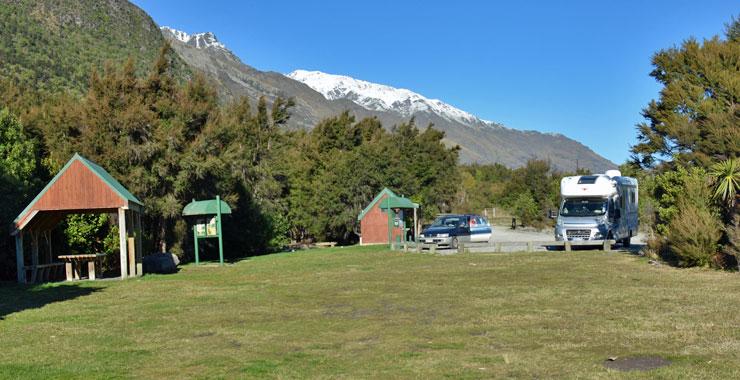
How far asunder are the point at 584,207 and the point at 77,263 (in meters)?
20.7

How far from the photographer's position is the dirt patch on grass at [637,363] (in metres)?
8.20

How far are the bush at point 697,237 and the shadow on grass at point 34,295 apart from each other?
17.0m

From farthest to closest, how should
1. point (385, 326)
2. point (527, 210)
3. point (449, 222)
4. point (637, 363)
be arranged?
point (527, 210)
point (449, 222)
point (385, 326)
point (637, 363)

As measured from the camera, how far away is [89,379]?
8438mm

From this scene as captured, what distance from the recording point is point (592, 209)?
30.9 m

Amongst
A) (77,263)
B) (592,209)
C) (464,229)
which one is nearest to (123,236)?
(77,263)

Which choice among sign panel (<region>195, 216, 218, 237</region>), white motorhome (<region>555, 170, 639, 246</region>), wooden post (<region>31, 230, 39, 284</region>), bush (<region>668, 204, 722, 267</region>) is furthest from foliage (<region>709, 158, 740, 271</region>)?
wooden post (<region>31, 230, 39, 284</region>)

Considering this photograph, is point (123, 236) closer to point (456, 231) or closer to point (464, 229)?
point (456, 231)

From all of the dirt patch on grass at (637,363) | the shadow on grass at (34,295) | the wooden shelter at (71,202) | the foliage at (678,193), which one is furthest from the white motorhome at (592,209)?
the dirt patch on grass at (637,363)

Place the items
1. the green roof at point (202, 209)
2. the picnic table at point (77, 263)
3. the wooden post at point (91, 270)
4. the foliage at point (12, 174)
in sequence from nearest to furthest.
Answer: the picnic table at point (77, 263) < the wooden post at point (91, 270) < the foliage at point (12, 174) < the green roof at point (202, 209)

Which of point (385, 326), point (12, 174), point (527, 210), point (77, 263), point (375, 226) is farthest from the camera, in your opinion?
point (527, 210)

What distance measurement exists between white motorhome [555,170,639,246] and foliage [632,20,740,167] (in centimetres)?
338

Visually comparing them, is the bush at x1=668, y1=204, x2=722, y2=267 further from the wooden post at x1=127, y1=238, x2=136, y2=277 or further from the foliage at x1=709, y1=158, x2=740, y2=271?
the wooden post at x1=127, y1=238, x2=136, y2=277

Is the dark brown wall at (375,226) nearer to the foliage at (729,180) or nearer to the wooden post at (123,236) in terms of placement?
the wooden post at (123,236)
